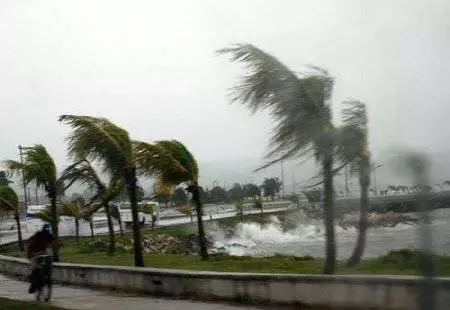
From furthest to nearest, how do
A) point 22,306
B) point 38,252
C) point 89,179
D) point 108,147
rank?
point 89,179 → point 108,147 → point 38,252 → point 22,306

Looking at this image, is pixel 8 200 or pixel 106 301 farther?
pixel 8 200

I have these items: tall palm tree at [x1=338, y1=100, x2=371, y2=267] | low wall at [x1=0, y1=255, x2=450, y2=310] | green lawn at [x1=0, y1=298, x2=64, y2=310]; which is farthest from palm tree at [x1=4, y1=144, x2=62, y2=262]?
tall palm tree at [x1=338, y1=100, x2=371, y2=267]

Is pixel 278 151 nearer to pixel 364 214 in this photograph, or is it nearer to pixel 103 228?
pixel 364 214

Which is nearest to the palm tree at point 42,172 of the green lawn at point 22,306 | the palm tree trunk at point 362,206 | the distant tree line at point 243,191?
the distant tree line at point 243,191

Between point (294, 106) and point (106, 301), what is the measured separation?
17.2 feet

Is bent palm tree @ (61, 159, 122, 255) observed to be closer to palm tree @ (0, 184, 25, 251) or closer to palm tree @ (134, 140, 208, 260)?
palm tree @ (134, 140, 208, 260)

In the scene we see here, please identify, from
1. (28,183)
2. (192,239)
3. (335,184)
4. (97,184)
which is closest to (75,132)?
(97,184)

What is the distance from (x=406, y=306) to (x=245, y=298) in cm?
314

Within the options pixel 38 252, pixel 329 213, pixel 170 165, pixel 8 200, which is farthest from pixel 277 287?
pixel 8 200

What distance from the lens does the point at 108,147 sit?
1429 cm

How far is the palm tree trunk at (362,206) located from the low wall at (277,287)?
1.48m

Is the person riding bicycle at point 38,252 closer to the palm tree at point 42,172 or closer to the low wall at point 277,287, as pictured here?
the low wall at point 277,287

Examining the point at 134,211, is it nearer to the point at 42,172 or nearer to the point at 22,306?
the point at 22,306

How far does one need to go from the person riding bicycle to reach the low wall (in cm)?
145
